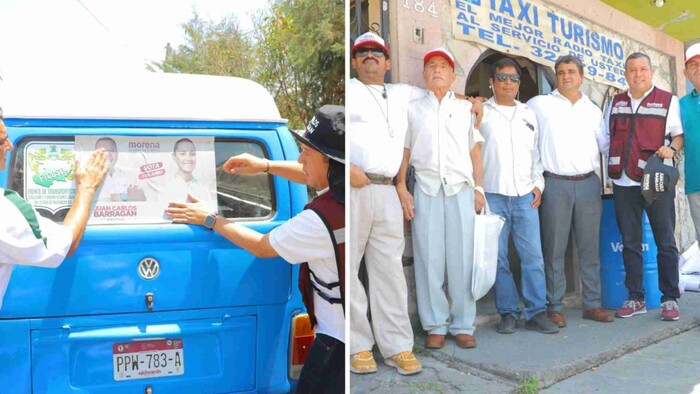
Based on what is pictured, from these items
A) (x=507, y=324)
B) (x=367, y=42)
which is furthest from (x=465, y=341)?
(x=367, y=42)

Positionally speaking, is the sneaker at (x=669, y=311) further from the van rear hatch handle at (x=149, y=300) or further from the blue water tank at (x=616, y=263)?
the van rear hatch handle at (x=149, y=300)

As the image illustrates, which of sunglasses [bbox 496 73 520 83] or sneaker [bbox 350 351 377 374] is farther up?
sunglasses [bbox 496 73 520 83]

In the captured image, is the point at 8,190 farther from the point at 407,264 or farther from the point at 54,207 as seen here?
the point at 407,264

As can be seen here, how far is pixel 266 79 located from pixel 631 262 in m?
2.95

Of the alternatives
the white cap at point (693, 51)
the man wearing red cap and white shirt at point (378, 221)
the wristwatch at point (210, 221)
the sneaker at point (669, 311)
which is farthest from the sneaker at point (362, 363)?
the white cap at point (693, 51)

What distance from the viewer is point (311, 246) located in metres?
1.30

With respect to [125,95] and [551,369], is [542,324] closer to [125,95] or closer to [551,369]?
[551,369]

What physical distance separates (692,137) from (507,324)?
158 cm

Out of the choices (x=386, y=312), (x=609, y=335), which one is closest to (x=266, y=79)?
(x=386, y=312)

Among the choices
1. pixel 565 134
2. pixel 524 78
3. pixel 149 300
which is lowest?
pixel 149 300

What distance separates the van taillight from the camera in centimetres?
137

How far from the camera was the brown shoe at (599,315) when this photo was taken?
3.29 meters

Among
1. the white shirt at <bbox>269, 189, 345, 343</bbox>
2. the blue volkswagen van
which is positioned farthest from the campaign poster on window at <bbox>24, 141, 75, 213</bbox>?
the white shirt at <bbox>269, 189, 345, 343</bbox>

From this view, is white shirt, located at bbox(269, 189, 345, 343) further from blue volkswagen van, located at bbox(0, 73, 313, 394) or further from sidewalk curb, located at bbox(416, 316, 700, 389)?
sidewalk curb, located at bbox(416, 316, 700, 389)
